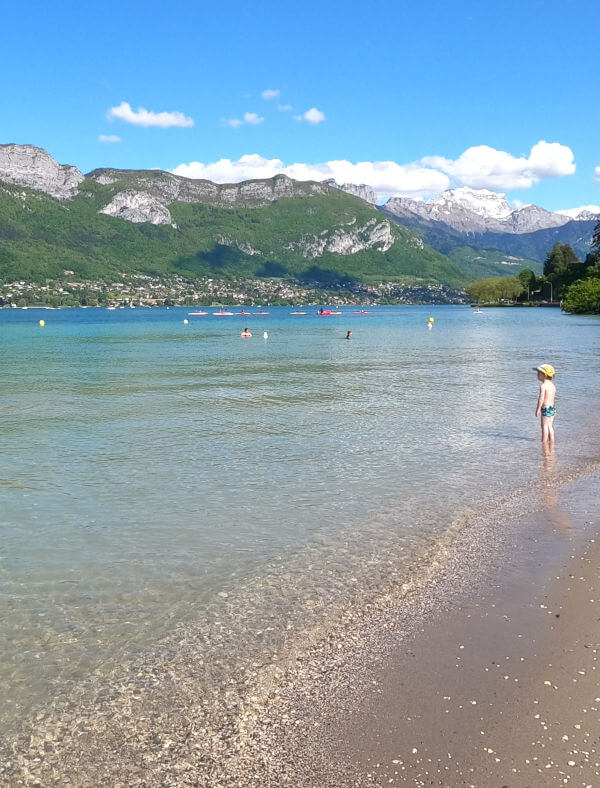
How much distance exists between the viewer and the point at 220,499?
640 inches

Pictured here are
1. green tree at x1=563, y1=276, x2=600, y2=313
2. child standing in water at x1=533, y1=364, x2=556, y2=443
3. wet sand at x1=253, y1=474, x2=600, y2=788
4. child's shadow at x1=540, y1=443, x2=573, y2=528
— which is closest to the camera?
wet sand at x1=253, y1=474, x2=600, y2=788

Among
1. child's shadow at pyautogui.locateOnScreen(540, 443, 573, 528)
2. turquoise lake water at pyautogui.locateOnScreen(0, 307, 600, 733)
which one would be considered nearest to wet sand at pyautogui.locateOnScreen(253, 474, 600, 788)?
turquoise lake water at pyautogui.locateOnScreen(0, 307, 600, 733)

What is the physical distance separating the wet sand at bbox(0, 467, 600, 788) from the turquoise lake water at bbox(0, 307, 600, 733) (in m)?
0.85

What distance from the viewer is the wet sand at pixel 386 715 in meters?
6.21

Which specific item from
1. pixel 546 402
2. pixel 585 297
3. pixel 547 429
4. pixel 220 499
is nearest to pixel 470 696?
pixel 220 499

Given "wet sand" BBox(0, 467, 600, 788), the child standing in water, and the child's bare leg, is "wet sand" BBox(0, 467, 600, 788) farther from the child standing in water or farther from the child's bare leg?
the child's bare leg

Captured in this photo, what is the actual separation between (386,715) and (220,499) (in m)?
9.73

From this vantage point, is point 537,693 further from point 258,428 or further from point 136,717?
point 258,428

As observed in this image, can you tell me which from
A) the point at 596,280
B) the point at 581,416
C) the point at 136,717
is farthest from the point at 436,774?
the point at 596,280

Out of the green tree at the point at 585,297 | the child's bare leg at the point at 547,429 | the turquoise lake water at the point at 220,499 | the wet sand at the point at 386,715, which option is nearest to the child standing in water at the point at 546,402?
the child's bare leg at the point at 547,429

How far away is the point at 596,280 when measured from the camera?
510ft

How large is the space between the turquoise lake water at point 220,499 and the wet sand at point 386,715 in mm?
845

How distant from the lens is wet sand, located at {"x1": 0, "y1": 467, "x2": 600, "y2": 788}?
245 inches

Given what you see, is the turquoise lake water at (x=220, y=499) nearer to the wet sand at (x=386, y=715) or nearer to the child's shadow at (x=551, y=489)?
the child's shadow at (x=551, y=489)
